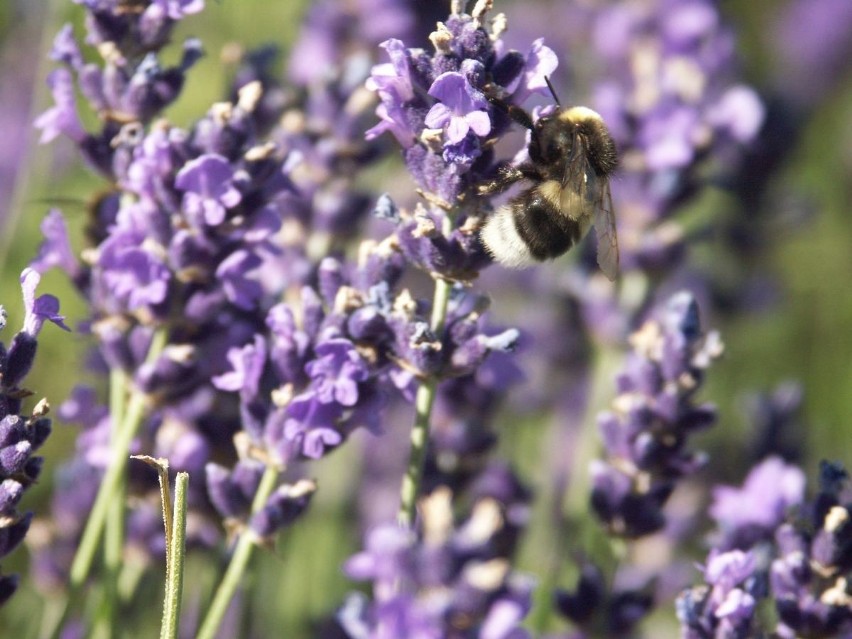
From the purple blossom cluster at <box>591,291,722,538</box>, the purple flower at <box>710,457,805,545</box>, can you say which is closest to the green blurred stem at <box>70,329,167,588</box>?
the purple blossom cluster at <box>591,291,722,538</box>

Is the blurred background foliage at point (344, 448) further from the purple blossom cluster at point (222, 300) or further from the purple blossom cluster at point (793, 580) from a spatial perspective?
the purple blossom cluster at point (793, 580)

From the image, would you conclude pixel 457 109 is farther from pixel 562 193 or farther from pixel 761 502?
pixel 761 502

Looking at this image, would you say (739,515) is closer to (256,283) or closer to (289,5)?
(256,283)

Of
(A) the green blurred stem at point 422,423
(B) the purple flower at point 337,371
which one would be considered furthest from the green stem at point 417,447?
(B) the purple flower at point 337,371

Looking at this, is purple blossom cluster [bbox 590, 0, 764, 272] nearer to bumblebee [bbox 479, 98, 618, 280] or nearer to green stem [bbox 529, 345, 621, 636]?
green stem [bbox 529, 345, 621, 636]

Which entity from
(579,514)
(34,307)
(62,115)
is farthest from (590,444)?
(34,307)

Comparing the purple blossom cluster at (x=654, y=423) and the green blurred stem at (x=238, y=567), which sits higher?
the purple blossom cluster at (x=654, y=423)

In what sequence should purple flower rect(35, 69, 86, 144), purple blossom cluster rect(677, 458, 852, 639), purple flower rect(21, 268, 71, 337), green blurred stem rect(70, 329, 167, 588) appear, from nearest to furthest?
purple flower rect(21, 268, 71, 337) < purple blossom cluster rect(677, 458, 852, 639) < green blurred stem rect(70, 329, 167, 588) < purple flower rect(35, 69, 86, 144)

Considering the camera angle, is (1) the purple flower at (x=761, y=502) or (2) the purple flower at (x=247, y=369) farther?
(1) the purple flower at (x=761, y=502)
